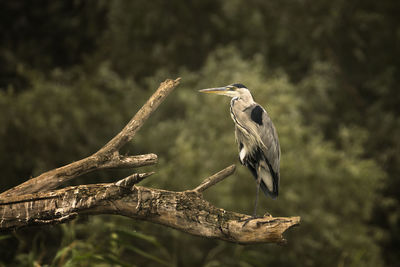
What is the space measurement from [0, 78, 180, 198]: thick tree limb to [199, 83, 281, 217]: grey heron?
0.29 m

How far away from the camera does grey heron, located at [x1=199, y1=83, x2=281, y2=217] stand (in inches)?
86.9

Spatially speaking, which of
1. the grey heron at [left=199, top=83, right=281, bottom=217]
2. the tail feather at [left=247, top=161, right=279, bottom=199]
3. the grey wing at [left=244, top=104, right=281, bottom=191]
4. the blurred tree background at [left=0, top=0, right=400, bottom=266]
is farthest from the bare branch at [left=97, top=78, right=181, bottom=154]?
the blurred tree background at [left=0, top=0, right=400, bottom=266]

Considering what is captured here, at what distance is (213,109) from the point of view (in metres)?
5.91

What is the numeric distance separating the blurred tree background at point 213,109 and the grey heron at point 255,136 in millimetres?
790

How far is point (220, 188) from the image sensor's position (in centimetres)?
524

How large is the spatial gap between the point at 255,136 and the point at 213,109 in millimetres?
3674

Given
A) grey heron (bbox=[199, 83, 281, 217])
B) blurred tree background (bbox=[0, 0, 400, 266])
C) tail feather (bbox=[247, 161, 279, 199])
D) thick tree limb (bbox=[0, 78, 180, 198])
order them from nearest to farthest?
thick tree limb (bbox=[0, 78, 180, 198]) < grey heron (bbox=[199, 83, 281, 217]) < tail feather (bbox=[247, 161, 279, 199]) < blurred tree background (bbox=[0, 0, 400, 266])

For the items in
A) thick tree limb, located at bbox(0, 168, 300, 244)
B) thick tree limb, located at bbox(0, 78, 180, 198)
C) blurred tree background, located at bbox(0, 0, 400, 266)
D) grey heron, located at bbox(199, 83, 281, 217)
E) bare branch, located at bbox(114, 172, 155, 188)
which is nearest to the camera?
bare branch, located at bbox(114, 172, 155, 188)

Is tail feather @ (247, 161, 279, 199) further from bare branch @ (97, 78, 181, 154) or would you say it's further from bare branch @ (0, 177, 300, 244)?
bare branch @ (97, 78, 181, 154)

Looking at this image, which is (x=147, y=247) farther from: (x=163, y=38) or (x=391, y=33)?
(x=391, y=33)

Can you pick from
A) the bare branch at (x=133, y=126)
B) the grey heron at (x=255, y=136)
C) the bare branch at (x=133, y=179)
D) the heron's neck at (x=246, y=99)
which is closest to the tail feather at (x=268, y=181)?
the grey heron at (x=255, y=136)

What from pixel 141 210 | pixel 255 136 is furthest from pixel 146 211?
pixel 255 136

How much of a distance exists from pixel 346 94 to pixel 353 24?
140 centimetres

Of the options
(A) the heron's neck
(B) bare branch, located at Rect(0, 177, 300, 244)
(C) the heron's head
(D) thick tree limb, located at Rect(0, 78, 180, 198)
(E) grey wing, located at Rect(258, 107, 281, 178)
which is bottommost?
(B) bare branch, located at Rect(0, 177, 300, 244)
